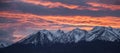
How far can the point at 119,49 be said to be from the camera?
170000mm

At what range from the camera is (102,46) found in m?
185

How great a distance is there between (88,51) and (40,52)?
23.2 m

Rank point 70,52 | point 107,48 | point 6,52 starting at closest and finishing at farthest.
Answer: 1. point 6,52
2. point 70,52
3. point 107,48

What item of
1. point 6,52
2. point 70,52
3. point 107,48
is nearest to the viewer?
point 6,52

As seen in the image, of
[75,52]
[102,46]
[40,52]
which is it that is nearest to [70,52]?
[75,52]

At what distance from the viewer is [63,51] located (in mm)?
166625

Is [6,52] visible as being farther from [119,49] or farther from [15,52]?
[119,49]

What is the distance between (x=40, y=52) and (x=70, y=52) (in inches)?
515

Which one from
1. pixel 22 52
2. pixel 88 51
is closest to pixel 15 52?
pixel 22 52

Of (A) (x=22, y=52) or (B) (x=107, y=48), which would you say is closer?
(A) (x=22, y=52)

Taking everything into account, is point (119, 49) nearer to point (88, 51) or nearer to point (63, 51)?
point (88, 51)

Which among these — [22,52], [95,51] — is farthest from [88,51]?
[22,52]

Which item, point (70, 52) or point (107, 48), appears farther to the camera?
point (107, 48)

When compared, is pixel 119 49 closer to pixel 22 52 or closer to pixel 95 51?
pixel 95 51
